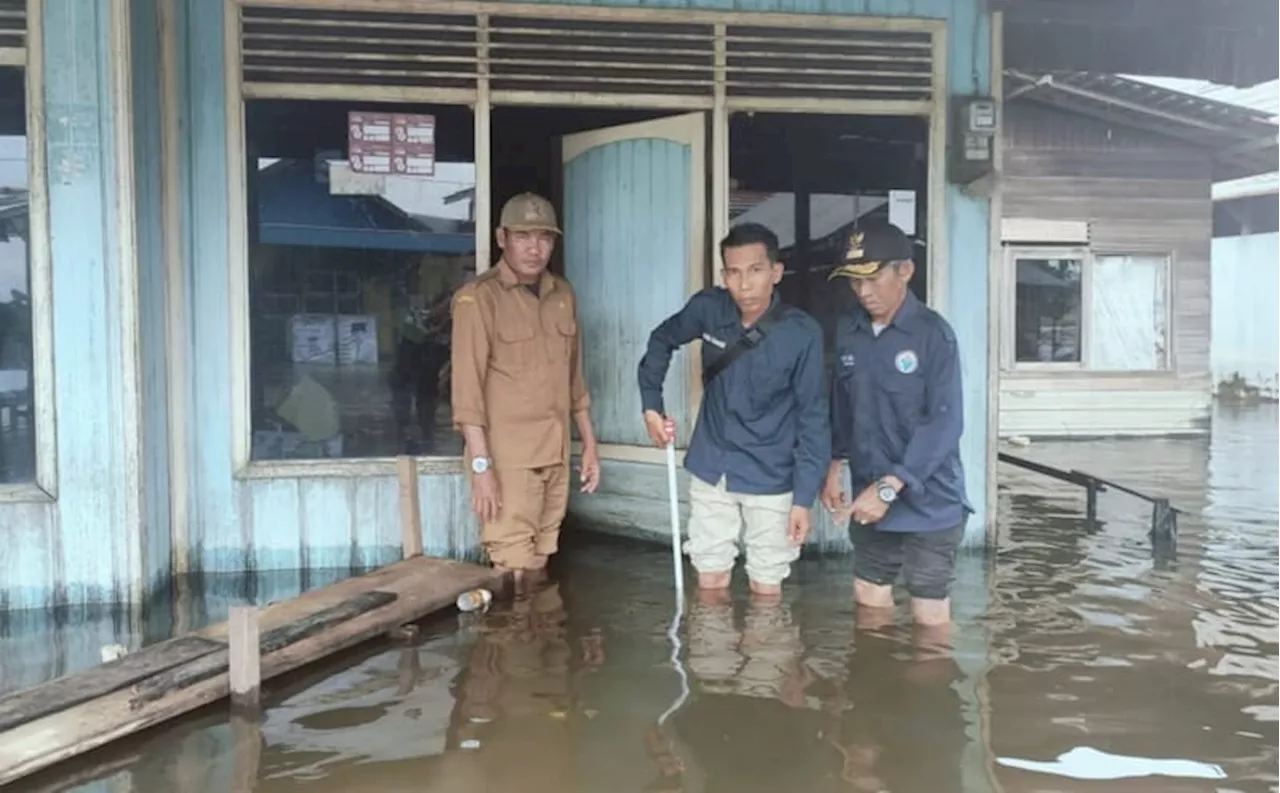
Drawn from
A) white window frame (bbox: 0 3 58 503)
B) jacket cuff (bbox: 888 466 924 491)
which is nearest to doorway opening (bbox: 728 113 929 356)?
jacket cuff (bbox: 888 466 924 491)

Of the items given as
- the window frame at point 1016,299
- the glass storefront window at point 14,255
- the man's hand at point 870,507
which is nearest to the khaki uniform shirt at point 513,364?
the man's hand at point 870,507

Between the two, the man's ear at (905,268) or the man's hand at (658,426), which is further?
the man's hand at (658,426)

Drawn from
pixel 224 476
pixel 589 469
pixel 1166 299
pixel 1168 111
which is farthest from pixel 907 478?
pixel 1166 299

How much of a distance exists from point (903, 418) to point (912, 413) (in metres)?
0.04

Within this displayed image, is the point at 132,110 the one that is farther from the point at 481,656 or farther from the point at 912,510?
the point at 912,510

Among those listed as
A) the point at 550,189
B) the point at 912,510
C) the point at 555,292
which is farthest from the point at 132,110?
the point at 912,510

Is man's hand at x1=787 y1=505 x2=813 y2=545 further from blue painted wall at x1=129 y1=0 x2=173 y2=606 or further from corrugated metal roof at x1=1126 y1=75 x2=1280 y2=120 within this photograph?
corrugated metal roof at x1=1126 y1=75 x2=1280 y2=120

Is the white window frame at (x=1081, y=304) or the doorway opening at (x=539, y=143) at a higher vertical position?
the doorway opening at (x=539, y=143)

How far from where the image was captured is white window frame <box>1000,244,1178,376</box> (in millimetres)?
11938

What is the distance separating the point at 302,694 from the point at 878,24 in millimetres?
3999

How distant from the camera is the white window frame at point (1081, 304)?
11.9 meters

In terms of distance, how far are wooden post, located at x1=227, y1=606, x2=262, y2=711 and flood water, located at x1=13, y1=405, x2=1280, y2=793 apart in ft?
0.25

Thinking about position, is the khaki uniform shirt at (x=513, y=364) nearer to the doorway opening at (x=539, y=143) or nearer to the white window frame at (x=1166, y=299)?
the doorway opening at (x=539, y=143)

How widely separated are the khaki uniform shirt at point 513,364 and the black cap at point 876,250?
1440 mm
